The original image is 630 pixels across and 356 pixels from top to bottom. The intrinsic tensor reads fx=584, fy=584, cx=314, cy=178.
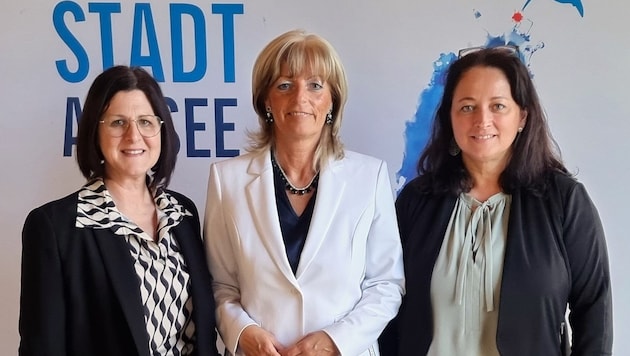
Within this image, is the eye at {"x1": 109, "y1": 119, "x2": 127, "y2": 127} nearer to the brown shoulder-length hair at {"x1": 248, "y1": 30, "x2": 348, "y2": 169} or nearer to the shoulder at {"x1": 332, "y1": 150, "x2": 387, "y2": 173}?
the brown shoulder-length hair at {"x1": 248, "y1": 30, "x2": 348, "y2": 169}

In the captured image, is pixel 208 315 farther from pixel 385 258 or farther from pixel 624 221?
pixel 624 221

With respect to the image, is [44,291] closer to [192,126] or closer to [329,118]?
[329,118]

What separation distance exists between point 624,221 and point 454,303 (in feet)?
3.61

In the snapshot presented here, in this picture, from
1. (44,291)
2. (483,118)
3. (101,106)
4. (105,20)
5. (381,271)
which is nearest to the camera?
(44,291)

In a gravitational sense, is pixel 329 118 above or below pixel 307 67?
below

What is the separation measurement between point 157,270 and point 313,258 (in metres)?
0.43

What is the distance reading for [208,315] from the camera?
1.68 m

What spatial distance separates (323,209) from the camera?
1703 millimetres

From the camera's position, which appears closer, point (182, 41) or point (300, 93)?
point (300, 93)

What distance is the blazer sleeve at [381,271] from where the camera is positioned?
171 cm

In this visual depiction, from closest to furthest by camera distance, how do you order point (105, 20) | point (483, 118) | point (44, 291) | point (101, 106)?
point (44, 291), point (101, 106), point (483, 118), point (105, 20)

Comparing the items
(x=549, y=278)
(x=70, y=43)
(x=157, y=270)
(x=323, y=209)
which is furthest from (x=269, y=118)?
(x=70, y=43)

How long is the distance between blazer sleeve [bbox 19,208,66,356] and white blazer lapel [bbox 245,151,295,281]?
0.54 metres

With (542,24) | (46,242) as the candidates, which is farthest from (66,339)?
(542,24)
